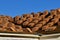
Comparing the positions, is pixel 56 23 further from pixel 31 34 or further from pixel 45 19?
pixel 31 34

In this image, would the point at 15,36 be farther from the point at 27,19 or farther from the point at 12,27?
the point at 27,19

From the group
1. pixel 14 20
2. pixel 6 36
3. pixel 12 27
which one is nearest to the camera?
pixel 6 36

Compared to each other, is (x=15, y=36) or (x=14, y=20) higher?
(x=14, y=20)

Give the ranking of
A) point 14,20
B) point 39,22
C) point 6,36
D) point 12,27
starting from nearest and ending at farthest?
point 6,36 < point 12,27 < point 39,22 < point 14,20

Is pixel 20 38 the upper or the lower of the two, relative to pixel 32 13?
lower

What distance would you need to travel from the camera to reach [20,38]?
8.62m

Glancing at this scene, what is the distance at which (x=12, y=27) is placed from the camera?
9.08 metres

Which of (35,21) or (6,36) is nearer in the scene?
(6,36)

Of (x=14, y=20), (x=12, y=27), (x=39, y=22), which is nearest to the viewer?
(x=12, y=27)

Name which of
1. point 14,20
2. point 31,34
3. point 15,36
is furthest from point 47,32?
point 14,20

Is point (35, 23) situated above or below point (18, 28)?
above

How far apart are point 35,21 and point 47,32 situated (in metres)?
1.45

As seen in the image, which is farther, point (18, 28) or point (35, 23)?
point (35, 23)

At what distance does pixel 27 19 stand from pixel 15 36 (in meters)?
1.75
